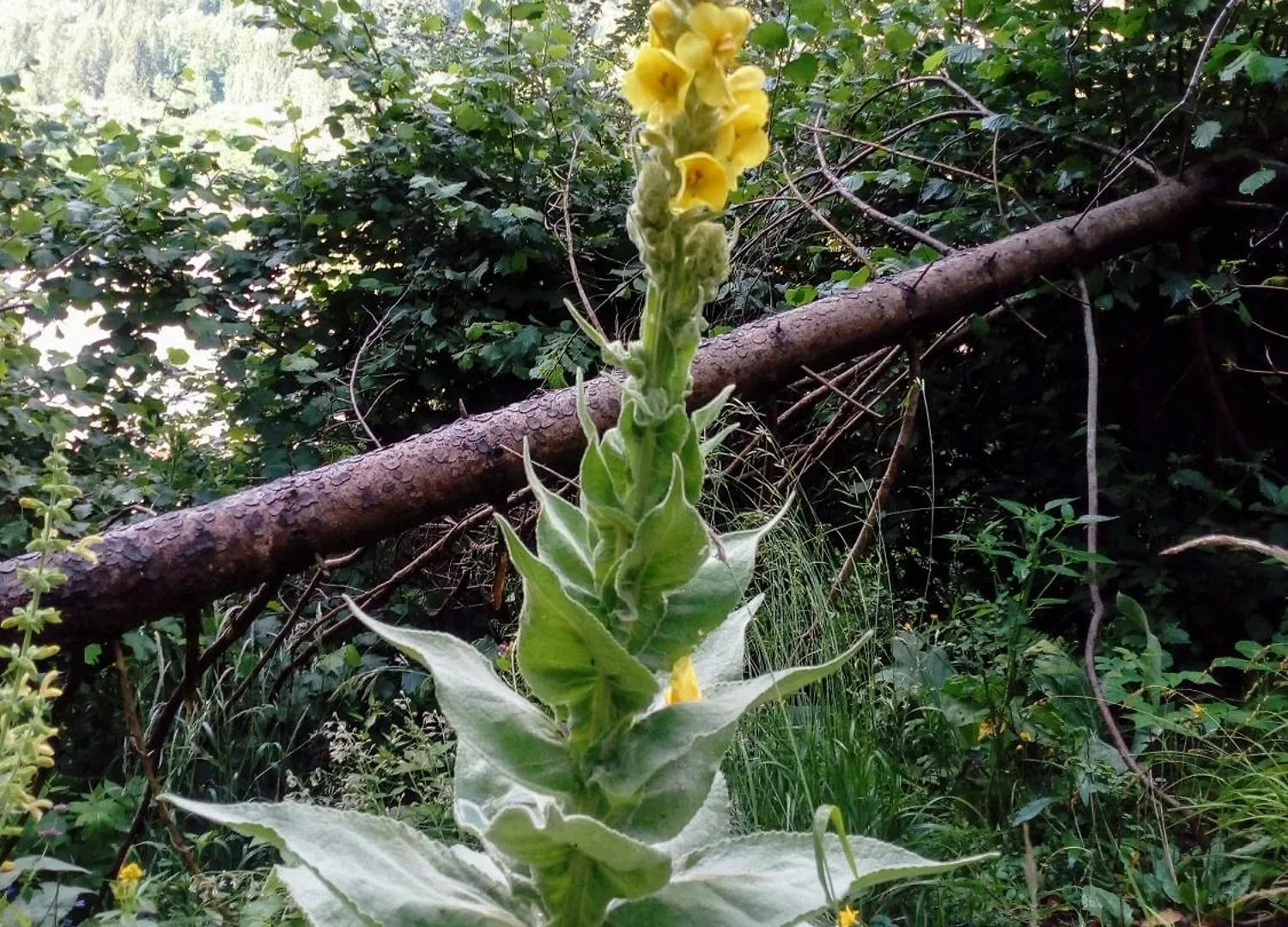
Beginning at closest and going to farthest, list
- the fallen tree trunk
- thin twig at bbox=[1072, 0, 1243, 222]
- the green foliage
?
the fallen tree trunk < the green foliage < thin twig at bbox=[1072, 0, 1243, 222]

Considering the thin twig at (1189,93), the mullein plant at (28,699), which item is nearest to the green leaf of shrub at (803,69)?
the thin twig at (1189,93)

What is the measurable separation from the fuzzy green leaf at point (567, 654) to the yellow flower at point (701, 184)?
189 millimetres

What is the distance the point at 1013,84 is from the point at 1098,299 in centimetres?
79

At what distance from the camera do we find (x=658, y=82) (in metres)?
0.47

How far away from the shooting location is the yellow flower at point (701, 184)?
430 mm

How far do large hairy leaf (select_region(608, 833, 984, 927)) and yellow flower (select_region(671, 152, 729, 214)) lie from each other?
0.37 metres

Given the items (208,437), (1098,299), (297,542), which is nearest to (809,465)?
(1098,299)

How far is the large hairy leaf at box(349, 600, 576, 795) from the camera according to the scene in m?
0.49

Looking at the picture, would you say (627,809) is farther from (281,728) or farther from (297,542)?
(281,728)

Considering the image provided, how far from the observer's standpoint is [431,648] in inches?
21.0

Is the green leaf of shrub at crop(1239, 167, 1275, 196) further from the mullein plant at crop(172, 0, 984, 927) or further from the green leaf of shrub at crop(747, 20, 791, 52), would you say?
the mullein plant at crop(172, 0, 984, 927)

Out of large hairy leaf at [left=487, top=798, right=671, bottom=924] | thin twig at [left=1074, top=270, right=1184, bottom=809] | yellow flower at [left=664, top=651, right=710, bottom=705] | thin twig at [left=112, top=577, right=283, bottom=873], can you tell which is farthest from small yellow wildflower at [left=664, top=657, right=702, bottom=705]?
thin twig at [left=1074, top=270, right=1184, bottom=809]

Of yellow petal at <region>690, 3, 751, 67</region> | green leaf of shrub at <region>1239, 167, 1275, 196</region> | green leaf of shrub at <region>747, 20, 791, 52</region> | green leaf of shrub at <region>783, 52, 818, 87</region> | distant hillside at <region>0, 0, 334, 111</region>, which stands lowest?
yellow petal at <region>690, 3, 751, 67</region>

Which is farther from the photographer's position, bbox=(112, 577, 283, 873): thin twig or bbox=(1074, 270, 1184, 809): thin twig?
bbox=(1074, 270, 1184, 809): thin twig
